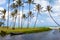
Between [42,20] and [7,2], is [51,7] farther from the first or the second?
[7,2]

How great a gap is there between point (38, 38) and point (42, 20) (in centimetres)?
51

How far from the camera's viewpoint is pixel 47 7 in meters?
6.87

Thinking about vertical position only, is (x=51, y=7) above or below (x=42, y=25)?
above

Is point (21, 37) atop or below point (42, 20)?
below

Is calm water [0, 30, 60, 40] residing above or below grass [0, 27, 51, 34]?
below

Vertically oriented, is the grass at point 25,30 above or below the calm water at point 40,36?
above

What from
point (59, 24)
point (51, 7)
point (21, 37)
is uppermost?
point (51, 7)

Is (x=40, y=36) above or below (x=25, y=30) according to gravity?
below

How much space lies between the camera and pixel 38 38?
704 cm

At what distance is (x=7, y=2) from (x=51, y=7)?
1.20 meters

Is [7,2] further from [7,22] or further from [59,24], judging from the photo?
[59,24]

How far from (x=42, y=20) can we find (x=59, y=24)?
0.47 metres

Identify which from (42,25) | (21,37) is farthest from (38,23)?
(21,37)

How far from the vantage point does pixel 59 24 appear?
6.89m
